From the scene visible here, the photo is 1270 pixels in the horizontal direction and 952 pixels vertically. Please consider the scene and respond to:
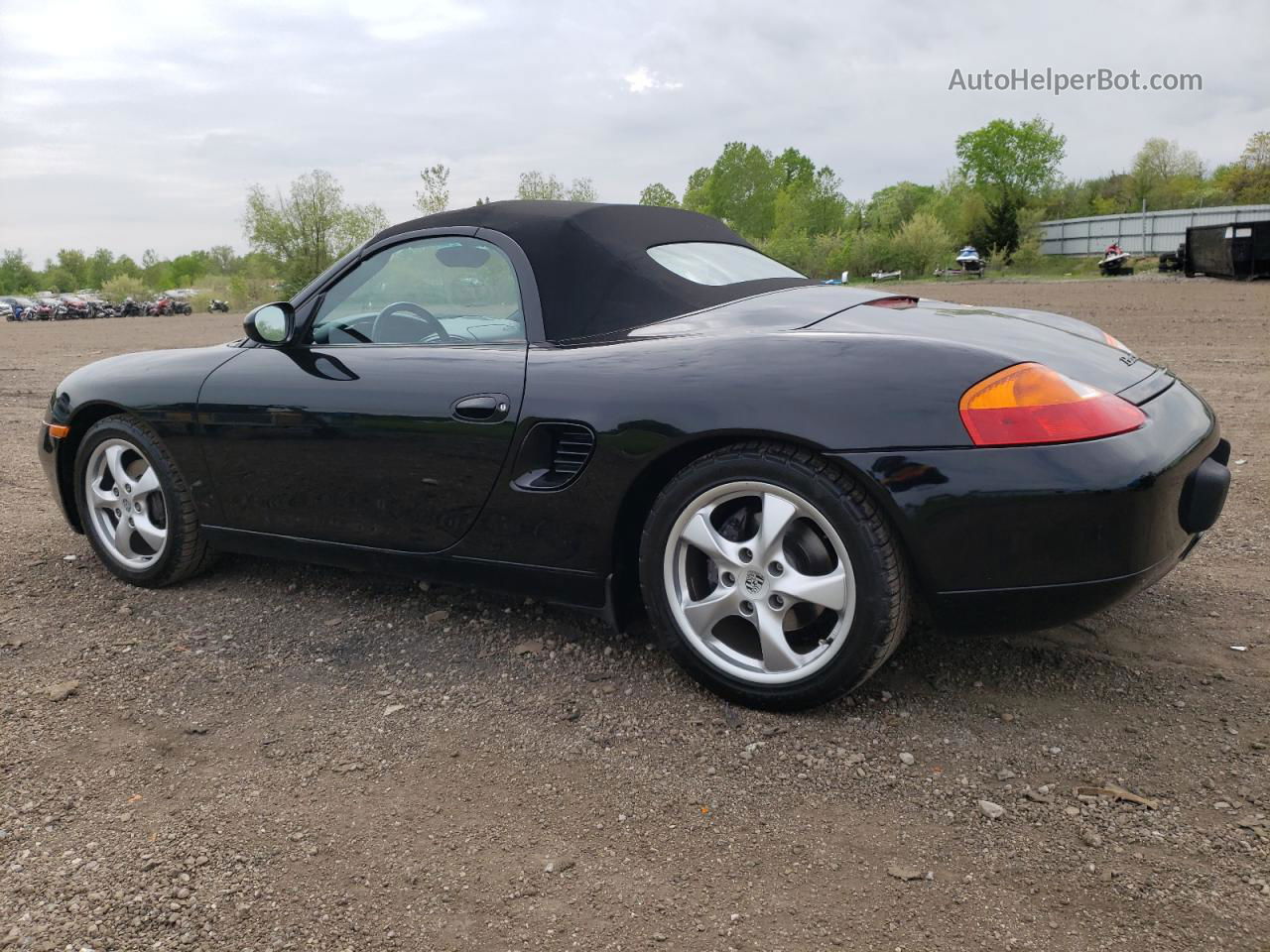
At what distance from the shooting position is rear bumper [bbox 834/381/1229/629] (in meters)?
2.28

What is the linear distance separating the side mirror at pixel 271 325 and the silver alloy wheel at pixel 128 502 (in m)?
0.78

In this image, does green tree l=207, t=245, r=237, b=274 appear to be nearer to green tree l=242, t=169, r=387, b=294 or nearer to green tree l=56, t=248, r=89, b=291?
green tree l=56, t=248, r=89, b=291

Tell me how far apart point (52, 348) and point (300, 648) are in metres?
24.8

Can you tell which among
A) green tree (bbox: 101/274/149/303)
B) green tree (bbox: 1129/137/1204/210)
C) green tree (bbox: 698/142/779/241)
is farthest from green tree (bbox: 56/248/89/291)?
green tree (bbox: 1129/137/1204/210)

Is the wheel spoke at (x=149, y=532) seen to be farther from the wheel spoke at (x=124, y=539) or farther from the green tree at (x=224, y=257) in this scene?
the green tree at (x=224, y=257)

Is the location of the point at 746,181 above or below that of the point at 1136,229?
above

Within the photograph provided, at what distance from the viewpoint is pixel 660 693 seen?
9.37 feet

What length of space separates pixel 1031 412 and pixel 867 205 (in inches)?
3622

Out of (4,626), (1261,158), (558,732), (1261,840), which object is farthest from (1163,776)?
(1261,158)

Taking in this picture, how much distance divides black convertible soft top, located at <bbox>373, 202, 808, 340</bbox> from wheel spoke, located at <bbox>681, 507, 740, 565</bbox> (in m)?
0.71

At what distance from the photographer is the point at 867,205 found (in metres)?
88.8

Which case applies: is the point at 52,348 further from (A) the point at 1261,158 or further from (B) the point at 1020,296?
(A) the point at 1261,158

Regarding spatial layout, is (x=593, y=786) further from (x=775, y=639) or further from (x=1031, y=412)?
(x=1031, y=412)

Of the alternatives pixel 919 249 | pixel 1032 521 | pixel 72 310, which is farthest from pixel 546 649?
pixel 72 310
